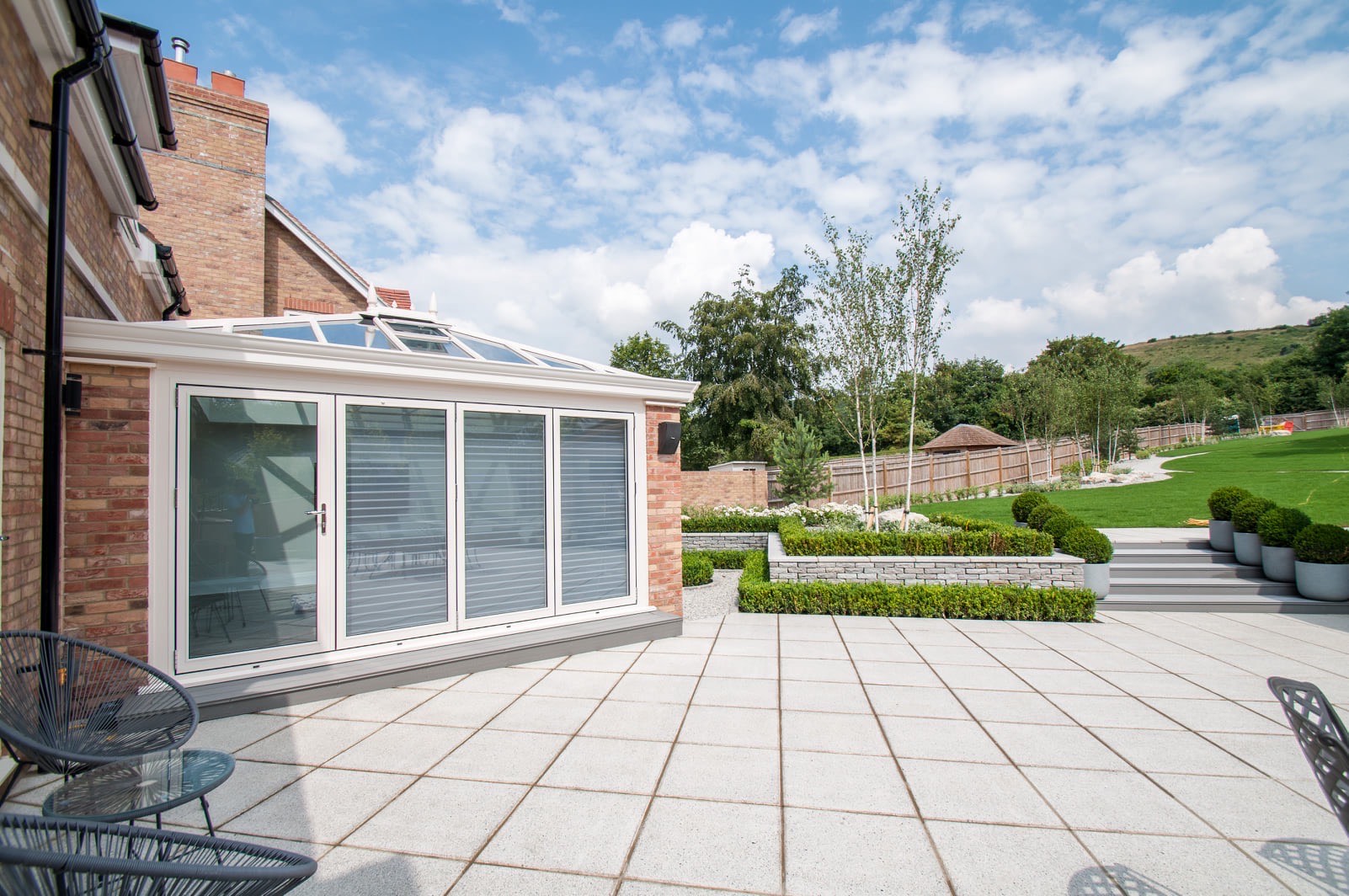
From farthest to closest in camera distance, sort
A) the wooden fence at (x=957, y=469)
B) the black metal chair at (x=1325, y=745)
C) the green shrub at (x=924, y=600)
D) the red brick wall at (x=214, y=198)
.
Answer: the wooden fence at (x=957, y=469)
the red brick wall at (x=214, y=198)
the green shrub at (x=924, y=600)
the black metal chair at (x=1325, y=745)

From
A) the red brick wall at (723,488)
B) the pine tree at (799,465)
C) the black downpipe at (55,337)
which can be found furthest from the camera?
the red brick wall at (723,488)

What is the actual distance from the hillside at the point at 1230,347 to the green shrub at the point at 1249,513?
59.1 meters

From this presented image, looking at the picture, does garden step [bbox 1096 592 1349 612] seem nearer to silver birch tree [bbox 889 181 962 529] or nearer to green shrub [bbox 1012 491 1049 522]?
green shrub [bbox 1012 491 1049 522]

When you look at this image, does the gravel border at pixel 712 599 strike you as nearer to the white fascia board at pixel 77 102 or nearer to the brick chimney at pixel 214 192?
the white fascia board at pixel 77 102

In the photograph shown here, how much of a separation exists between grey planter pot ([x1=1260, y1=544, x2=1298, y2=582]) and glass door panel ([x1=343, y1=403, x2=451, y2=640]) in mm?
9791

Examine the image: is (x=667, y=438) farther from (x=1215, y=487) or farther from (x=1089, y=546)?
(x=1215, y=487)

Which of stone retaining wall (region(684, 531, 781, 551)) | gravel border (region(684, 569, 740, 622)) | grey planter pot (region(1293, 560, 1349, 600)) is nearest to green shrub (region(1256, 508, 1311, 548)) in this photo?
grey planter pot (region(1293, 560, 1349, 600))

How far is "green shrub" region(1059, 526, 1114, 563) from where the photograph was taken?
7.10 meters

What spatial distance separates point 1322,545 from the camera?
6.87 meters

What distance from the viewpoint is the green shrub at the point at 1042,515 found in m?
8.20

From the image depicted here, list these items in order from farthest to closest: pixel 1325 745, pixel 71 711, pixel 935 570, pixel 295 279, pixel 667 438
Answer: pixel 295 279 < pixel 935 570 < pixel 667 438 < pixel 71 711 < pixel 1325 745

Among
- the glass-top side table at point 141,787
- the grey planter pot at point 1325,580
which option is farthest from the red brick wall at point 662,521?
the grey planter pot at point 1325,580

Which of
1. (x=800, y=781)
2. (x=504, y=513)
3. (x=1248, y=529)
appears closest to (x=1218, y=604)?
(x=1248, y=529)

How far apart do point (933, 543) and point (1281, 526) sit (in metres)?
4.35
